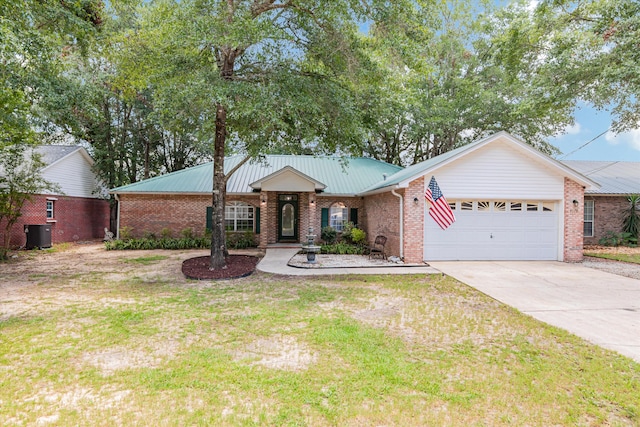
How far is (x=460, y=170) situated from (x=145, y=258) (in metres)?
12.4

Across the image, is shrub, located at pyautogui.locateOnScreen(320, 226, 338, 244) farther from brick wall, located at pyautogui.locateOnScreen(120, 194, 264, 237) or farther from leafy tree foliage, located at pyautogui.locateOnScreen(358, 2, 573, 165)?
leafy tree foliage, located at pyautogui.locateOnScreen(358, 2, 573, 165)

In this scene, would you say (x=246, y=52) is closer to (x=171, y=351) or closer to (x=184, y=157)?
(x=171, y=351)

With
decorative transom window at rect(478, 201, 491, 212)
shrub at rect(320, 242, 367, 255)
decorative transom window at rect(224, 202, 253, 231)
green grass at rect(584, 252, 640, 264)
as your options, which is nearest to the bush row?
decorative transom window at rect(224, 202, 253, 231)

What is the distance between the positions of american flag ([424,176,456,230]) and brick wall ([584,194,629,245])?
407 inches

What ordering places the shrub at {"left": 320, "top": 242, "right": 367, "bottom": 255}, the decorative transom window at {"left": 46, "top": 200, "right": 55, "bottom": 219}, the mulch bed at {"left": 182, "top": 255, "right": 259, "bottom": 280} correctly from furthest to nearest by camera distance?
the decorative transom window at {"left": 46, "top": 200, "right": 55, "bottom": 219} → the shrub at {"left": 320, "top": 242, "right": 367, "bottom": 255} → the mulch bed at {"left": 182, "top": 255, "right": 259, "bottom": 280}

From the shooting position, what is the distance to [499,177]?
1145 cm

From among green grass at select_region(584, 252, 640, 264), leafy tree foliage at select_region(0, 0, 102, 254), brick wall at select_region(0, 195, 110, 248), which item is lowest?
green grass at select_region(584, 252, 640, 264)

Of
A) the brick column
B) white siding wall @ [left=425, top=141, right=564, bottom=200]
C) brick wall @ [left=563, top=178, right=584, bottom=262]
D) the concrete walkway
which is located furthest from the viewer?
the brick column

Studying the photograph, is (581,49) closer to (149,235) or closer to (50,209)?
(149,235)

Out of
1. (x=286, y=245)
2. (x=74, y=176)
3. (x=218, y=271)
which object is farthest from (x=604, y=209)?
(x=74, y=176)

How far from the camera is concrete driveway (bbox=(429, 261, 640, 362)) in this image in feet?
16.4

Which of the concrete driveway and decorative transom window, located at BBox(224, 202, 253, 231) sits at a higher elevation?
decorative transom window, located at BBox(224, 202, 253, 231)

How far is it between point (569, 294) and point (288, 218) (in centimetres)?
1141

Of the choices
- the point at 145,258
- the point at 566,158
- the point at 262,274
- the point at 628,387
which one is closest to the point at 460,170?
the point at 262,274
